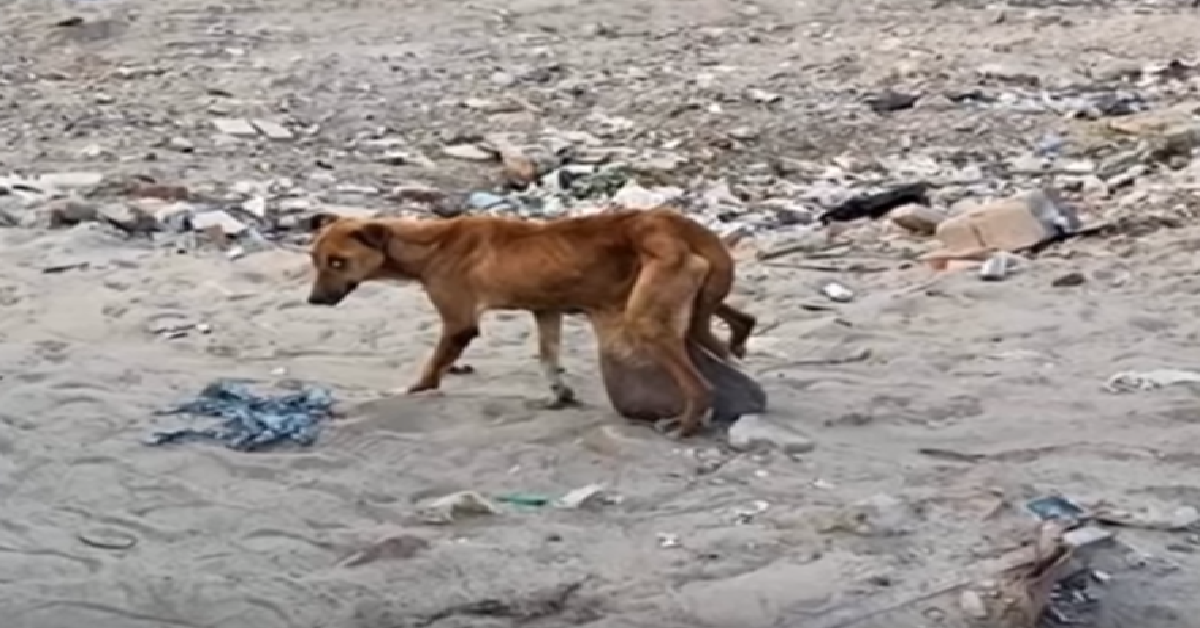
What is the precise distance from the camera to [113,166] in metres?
11.4

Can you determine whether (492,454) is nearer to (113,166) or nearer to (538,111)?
(113,166)

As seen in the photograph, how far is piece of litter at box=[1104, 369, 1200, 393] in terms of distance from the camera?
7051 millimetres

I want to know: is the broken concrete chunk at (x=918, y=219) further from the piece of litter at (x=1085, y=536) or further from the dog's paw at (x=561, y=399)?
the piece of litter at (x=1085, y=536)

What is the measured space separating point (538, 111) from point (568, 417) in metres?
6.63

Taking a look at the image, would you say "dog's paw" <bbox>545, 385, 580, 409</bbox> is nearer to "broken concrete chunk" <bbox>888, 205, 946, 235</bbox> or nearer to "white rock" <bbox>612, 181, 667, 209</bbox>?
"broken concrete chunk" <bbox>888, 205, 946, 235</bbox>

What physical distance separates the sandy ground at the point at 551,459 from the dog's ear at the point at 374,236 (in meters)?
0.47

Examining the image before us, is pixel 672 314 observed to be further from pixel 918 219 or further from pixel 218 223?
pixel 218 223

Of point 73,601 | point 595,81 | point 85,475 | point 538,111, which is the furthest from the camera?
point 595,81

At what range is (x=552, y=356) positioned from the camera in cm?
690

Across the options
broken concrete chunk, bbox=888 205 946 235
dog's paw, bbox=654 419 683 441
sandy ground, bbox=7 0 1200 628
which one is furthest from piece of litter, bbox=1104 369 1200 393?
broken concrete chunk, bbox=888 205 946 235

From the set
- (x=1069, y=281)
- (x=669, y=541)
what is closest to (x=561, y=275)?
(x=669, y=541)

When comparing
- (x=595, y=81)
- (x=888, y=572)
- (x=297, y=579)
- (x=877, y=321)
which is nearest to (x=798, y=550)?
(x=888, y=572)

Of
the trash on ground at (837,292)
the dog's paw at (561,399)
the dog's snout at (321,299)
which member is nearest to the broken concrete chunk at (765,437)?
the dog's paw at (561,399)

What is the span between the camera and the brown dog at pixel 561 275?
644cm
